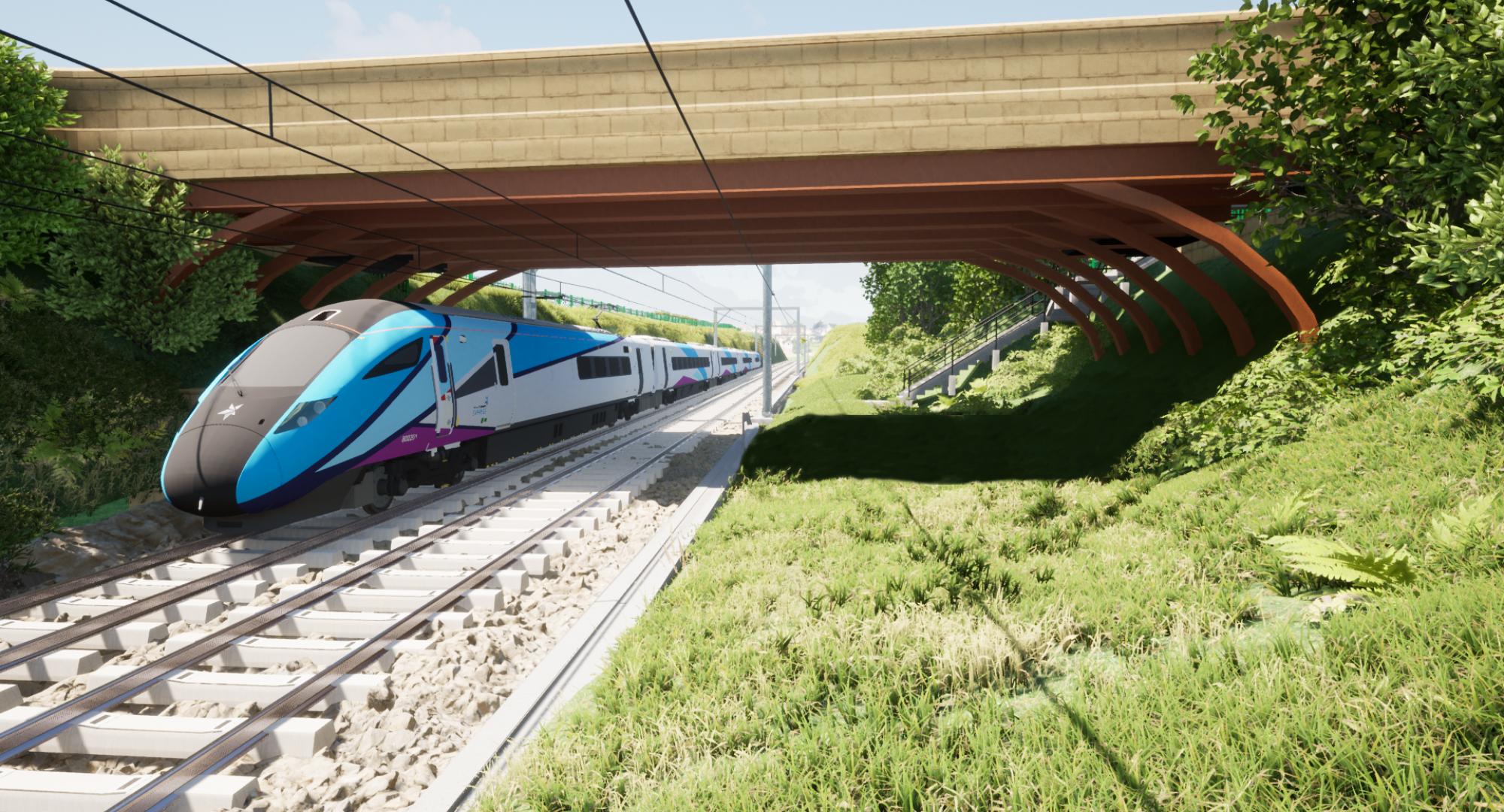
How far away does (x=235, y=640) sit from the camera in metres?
6.32

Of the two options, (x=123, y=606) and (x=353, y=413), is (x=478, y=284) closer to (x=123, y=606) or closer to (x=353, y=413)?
(x=353, y=413)

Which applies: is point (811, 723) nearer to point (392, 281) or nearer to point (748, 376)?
point (392, 281)

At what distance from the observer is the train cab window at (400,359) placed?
409 inches

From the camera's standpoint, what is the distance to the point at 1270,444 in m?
8.43

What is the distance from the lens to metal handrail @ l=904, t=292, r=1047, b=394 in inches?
1189

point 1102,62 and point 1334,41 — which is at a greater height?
point 1102,62

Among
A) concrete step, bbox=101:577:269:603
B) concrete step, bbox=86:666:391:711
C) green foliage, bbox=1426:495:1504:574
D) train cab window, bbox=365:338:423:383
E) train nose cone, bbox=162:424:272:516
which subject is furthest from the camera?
train cab window, bbox=365:338:423:383

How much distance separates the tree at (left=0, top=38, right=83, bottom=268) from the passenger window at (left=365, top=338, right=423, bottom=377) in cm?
724

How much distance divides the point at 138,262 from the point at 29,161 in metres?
2.13

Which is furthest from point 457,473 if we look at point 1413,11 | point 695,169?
point 1413,11

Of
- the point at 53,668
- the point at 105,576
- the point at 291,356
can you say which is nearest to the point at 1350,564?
the point at 53,668

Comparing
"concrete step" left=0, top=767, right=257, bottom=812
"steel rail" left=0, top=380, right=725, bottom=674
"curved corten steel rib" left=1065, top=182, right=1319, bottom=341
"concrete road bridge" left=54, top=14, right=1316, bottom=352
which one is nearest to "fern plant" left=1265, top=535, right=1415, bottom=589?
"curved corten steel rib" left=1065, top=182, right=1319, bottom=341

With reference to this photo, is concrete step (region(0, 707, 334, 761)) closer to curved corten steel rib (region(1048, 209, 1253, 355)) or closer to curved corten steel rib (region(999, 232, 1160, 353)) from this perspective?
curved corten steel rib (region(1048, 209, 1253, 355))

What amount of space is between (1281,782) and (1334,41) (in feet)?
29.1
